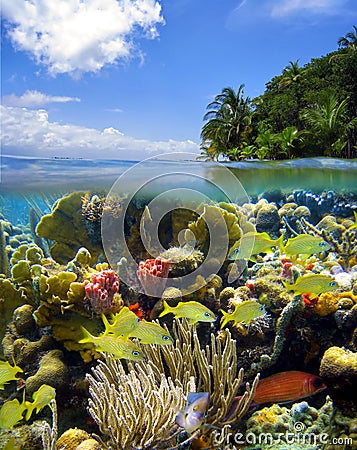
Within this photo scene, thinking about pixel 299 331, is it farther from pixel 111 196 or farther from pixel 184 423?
pixel 111 196

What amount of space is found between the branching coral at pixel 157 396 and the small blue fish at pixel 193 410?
28cm

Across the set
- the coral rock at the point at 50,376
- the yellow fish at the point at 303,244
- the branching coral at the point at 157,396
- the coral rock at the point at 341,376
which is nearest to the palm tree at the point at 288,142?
the yellow fish at the point at 303,244

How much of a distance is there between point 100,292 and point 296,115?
30.4 metres

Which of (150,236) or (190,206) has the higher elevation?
(190,206)

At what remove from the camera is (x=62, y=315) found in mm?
5074

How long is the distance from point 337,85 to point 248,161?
19179 millimetres

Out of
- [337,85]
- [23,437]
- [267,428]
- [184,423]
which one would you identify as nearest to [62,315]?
[23,437]

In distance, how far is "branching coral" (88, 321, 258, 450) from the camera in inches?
134

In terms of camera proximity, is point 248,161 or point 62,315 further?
point 248,161

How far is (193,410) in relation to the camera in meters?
3.10

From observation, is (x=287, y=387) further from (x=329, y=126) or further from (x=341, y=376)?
(x=329, y=126)

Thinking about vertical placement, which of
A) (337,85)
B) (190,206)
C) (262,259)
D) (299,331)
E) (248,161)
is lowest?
(299,331)

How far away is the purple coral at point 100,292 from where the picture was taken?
15.9 ft

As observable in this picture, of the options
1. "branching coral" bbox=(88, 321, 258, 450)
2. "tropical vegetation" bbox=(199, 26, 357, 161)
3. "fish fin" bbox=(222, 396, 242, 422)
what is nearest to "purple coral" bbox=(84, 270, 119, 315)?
"branching coral" bbox=(88, 321, 258, 450)
